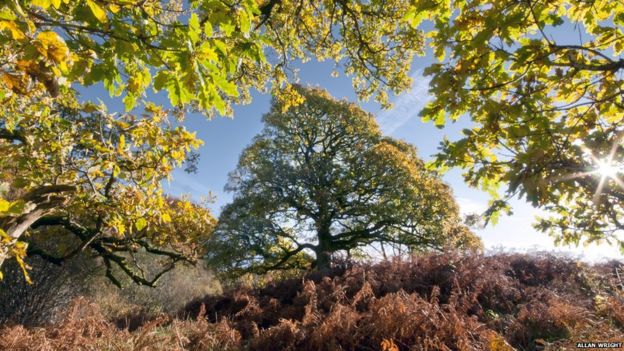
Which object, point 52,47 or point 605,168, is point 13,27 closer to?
point 52,47

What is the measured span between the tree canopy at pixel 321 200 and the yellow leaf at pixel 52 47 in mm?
12906

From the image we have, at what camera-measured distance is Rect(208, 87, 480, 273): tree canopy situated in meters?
14.9

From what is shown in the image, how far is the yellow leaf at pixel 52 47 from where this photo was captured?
1.58 meters

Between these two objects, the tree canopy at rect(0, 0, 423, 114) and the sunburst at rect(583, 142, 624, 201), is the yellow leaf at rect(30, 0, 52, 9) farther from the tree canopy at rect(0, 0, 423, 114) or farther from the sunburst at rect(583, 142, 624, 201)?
the sunburst at rect(583, 142, 624, 201)


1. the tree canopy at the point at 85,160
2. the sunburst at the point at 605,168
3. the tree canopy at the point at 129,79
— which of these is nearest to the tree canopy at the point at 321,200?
the tree canopy at the point at 129,79

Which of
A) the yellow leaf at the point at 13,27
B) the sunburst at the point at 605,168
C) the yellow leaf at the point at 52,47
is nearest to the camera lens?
the yellow leaf at the point at 13,27

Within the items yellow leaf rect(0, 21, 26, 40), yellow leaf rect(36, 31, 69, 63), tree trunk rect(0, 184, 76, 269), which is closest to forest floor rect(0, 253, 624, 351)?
tree trunk rect(0, 184, 76, 269)

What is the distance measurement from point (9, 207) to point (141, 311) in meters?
8.95

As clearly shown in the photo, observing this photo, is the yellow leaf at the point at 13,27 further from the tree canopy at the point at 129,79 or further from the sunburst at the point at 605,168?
the sunburst at the point at 605,168

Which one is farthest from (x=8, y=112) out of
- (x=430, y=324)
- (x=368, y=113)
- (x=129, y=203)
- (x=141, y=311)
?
(x=368, y=113)

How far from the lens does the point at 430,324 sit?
4098 millimetres

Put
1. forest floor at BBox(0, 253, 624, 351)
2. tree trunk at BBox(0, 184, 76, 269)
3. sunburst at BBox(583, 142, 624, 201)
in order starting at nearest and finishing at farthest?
1. sunburst at BBox(583, 142, 624, 201)
2. forest floor at BBox(0, 253, 624, 351)
3. tree trunk at BBox(0, 184, 76, 269)

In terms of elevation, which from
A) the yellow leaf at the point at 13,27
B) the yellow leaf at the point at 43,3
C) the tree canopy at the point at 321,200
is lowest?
the yellow leaf at the point at 13,27

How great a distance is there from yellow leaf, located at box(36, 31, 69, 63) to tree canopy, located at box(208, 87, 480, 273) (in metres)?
12.9
